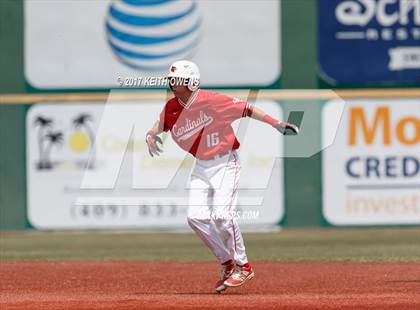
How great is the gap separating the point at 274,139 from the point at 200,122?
9.49 m

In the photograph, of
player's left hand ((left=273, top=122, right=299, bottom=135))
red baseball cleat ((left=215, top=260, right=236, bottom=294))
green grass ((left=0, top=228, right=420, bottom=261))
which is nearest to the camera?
player's left hand ((left=273, top=122, right=299, bottom=135))

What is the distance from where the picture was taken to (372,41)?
21219 millimetres

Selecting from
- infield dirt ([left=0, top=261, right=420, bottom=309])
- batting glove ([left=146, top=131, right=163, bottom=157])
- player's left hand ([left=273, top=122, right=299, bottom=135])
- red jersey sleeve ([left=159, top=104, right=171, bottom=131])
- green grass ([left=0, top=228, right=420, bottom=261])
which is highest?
player's left hand ([left=273, top=122, right=299, bottom=135])

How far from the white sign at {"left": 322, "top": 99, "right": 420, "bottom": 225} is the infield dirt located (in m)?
5.58

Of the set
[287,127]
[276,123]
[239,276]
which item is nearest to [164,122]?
[276,123]

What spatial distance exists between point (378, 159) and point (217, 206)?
10.2m

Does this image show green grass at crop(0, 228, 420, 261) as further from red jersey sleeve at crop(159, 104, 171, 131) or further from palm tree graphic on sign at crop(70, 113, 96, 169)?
red jersey sleeve at crop(159, 104, 171, 131)

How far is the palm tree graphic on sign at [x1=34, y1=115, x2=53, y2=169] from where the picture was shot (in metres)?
21.2

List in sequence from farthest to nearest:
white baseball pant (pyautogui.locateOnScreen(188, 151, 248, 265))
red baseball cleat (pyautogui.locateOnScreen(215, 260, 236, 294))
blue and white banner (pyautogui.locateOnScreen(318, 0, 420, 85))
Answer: blue and white banner (pyautogui.locateOnScreen(318, 0, 420, 85))
red baseball cleat (pyautogui.locateOnScreen(215, 260, 236, 294))
white baseball pant (pyautogui.locateOnScreen(188, 151, 248, 265))

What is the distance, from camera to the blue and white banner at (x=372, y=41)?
69.5 ft

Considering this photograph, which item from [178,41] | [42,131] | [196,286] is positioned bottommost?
[42,131]

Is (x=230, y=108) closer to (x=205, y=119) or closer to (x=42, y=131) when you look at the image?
(x=205, y=119)

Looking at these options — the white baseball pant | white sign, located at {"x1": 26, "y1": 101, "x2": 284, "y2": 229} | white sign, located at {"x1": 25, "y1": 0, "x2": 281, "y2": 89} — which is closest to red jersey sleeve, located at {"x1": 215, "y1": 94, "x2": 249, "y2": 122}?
the white baseball pant

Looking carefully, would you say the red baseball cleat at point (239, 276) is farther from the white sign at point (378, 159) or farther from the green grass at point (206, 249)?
the white sign at point (378, 159)
